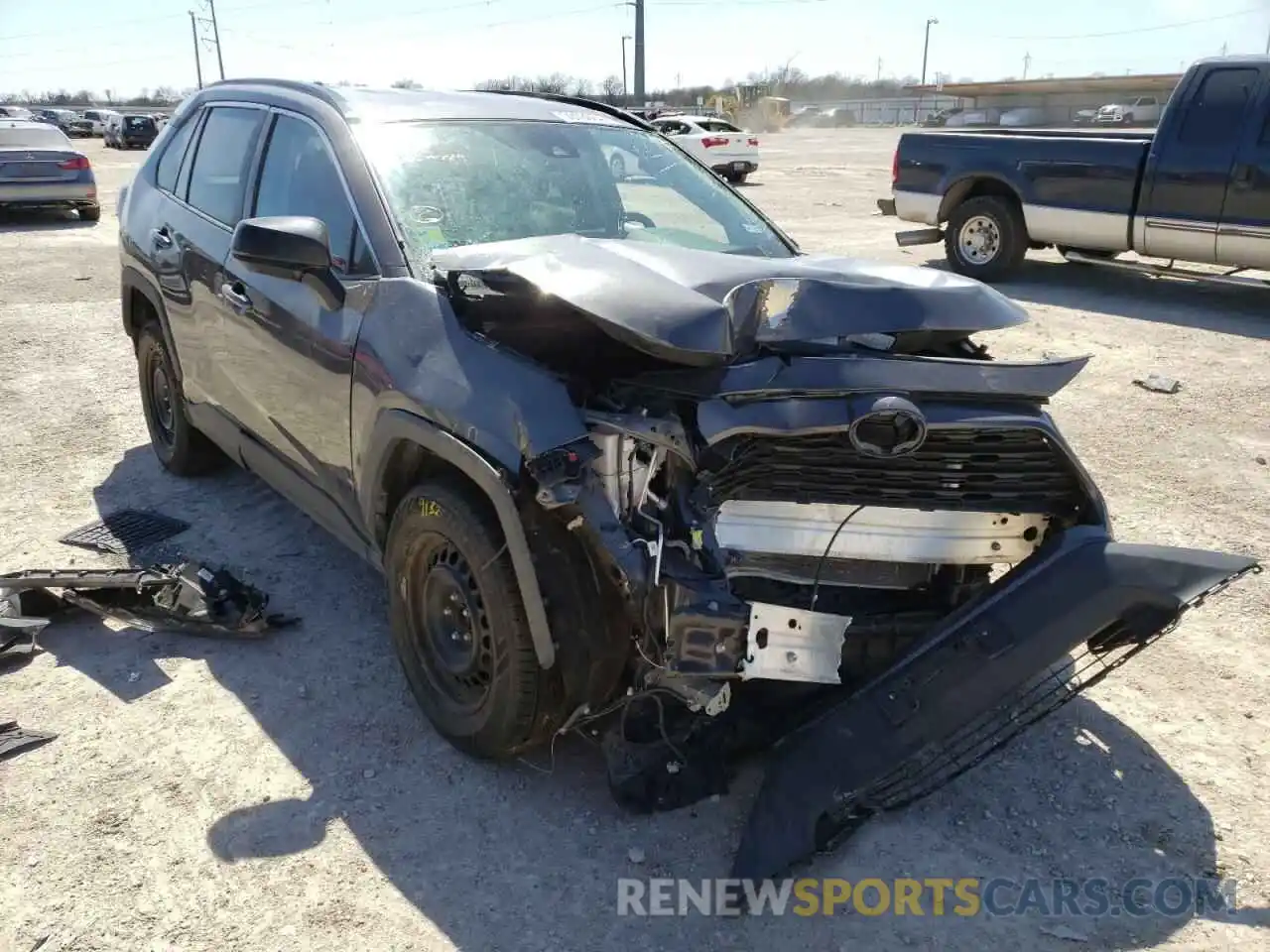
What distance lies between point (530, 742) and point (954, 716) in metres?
1.19

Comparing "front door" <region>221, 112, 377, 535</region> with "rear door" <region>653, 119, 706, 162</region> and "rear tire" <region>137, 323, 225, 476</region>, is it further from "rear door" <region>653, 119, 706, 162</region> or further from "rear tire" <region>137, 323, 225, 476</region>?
"rear door" <region>653, 119, 706, 162</region>

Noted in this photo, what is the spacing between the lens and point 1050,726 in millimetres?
3305

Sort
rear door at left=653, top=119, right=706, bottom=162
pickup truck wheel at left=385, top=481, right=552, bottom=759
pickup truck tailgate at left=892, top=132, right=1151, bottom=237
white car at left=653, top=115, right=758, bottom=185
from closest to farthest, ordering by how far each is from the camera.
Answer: pickup truck wheel at left=385, top=481, right=552, bottom=759 < pickup truck tailgate at left=892, top=132, right=1151, bottom=237 < rear door at left=653, top=119, right=706, bottom=162 < white car at left=653, top=115, right=758, bottom=185

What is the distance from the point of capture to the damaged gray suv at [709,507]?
253cm

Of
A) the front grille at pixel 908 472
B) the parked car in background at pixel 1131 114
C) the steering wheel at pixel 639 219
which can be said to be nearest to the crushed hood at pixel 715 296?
the front grille at pixel 908 472

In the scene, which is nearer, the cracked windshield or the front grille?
the front grille

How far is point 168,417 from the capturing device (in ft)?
17.8

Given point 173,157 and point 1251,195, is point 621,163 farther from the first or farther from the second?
point 1251,195

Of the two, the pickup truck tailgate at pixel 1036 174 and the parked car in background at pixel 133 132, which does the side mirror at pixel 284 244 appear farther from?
the parked car in background at pixel 133 132

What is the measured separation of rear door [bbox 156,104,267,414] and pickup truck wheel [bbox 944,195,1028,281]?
8.43 m

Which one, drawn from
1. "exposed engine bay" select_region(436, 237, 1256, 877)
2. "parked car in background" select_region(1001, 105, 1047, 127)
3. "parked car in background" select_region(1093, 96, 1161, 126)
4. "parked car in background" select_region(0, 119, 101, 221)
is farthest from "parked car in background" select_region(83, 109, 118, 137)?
"exposed engine bay" select_region(436, 237, 1256, 877)

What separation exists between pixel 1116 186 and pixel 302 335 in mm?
8883

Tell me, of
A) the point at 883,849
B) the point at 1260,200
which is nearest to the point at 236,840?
the point at 883,849

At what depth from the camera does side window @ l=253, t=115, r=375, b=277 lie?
3338mm
